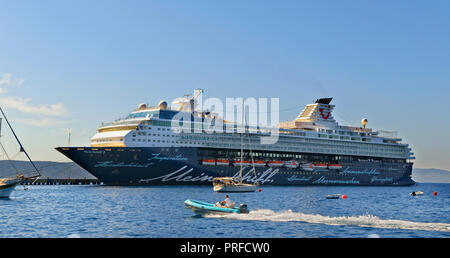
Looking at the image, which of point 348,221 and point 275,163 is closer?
point 348,221

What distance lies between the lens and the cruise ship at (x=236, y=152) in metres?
70.8

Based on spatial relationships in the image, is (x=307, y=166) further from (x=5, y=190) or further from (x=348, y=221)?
(x=348, y=221)

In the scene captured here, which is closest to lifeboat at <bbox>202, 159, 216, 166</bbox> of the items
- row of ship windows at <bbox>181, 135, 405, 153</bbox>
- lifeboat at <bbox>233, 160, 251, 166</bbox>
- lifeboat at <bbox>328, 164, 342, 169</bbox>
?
row of ship windows at <bbox>181, 135, 405, 153</bbox>

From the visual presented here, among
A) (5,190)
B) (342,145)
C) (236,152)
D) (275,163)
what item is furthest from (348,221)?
(342,145)

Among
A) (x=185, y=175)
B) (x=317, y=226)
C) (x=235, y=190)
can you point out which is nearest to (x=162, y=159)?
(x=185, y=175)

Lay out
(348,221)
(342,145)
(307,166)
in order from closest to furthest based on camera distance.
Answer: (348,221), (307,166), (342,145)

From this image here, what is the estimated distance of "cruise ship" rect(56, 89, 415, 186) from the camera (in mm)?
70750

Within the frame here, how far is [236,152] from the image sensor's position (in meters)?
86.8

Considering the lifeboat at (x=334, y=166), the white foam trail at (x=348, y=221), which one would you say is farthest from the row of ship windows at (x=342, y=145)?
the white foam trail at (x=348, y=221)

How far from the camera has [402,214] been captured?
4025cm

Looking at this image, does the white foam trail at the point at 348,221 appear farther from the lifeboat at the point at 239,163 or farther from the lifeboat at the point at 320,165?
the lifeboat at the point at 320,165

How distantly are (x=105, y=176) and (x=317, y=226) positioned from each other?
158 ft

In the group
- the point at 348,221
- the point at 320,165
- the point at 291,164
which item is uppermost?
the point at 291,164

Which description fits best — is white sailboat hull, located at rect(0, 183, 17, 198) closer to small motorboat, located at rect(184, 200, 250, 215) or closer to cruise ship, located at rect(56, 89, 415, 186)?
cruise ship, located at rect(56, 89, 415, 186)
